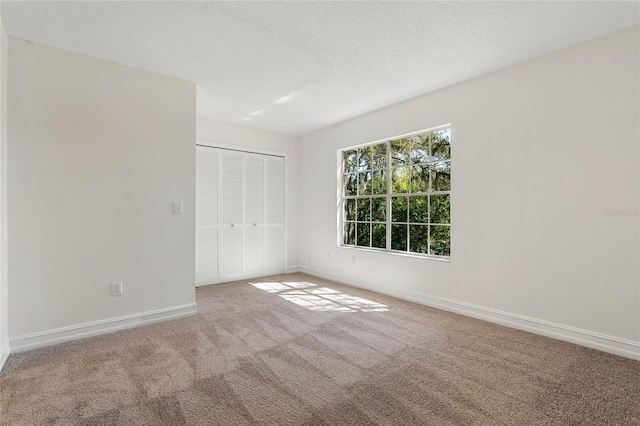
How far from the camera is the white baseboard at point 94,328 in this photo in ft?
8.55

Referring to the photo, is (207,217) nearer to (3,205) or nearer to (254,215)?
(254,215)

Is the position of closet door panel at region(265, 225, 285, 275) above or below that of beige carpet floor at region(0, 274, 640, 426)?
above

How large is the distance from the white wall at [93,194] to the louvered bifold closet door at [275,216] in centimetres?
216

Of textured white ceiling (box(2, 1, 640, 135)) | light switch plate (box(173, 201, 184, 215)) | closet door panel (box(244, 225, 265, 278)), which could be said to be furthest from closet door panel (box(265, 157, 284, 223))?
light switch plate (box(173, 201, 184, 215))

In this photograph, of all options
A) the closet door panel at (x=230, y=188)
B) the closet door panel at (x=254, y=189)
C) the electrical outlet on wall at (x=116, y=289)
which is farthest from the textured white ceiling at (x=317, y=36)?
the electrical outlet on wall at (x=116, y=289)

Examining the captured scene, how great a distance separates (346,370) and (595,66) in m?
3.18

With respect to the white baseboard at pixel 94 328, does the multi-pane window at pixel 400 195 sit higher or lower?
higher

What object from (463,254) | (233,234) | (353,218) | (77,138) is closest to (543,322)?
(463,254)

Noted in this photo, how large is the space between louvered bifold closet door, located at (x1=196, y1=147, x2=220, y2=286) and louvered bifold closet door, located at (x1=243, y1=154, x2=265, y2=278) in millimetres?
514

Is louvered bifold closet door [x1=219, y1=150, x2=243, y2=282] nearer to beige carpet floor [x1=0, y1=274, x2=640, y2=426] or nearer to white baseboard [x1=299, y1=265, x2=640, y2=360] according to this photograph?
beige carpet floor [x1=0, y1=274, x2=640, y2=426]

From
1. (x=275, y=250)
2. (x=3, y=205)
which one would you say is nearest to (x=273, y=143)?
(x=275, y=250)

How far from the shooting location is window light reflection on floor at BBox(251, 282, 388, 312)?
372cm

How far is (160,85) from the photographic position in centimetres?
329

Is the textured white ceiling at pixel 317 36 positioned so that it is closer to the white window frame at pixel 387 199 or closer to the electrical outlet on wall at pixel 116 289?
the white window frame at pixel 387 199
